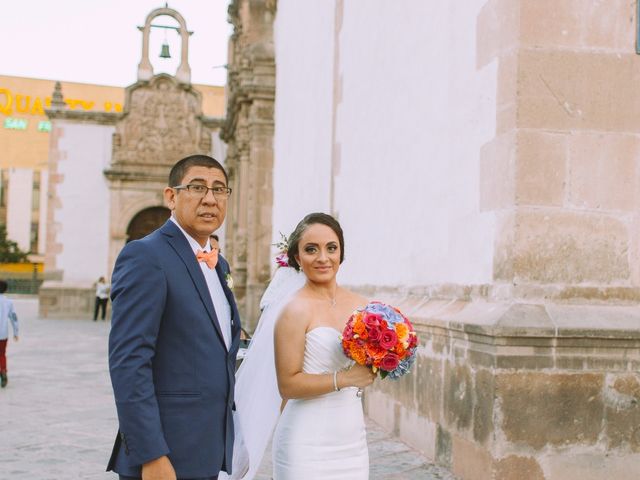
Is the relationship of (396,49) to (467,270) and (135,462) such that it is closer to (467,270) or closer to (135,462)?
(467,270)

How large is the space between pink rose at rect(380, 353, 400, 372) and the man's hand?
87cm

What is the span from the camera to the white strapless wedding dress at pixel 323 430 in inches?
124

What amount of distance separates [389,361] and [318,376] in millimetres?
305

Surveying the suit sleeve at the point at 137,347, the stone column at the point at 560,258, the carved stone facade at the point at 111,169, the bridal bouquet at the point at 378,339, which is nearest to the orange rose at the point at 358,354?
the bridal bouquet at the point at 378,339

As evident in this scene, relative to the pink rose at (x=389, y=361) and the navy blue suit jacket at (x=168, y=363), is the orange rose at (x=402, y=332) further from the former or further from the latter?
the navy blue suit jacket at (x=168, y=363)

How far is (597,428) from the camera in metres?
4.63

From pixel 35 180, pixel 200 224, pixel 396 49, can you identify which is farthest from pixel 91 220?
pixel 35 180

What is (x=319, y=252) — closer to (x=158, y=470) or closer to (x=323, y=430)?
(x=323, y=430)

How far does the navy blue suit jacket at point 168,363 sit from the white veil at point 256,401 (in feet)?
1.26

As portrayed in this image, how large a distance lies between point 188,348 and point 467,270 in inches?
120

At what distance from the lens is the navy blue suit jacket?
2512 mm

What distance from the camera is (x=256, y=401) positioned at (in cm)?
338

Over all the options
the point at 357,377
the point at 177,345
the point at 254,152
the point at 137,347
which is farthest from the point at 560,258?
the point at 254,152

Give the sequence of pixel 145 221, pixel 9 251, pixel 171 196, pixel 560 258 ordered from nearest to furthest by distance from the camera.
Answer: pixel 171 196, pixel 560 258, pixel 145 221, pixel 9 251
